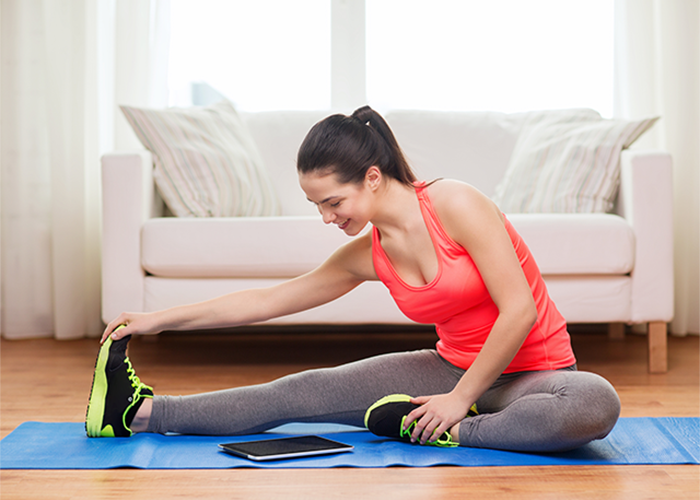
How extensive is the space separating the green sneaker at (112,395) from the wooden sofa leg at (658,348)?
1.54 m

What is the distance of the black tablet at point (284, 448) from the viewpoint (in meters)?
1.32

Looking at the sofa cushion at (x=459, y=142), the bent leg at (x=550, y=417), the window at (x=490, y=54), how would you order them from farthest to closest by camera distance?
the window at (x=490, y=54) → the sofa cushion at (x=459, y=142) → the bent leg at (x=550, y=417)

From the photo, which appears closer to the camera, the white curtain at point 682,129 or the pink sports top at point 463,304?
the pink sports top at point 463,304

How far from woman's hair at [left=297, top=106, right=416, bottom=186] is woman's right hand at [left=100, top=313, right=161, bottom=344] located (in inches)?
17.8

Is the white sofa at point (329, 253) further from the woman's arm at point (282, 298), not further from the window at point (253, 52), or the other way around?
the window at point (253, 52)

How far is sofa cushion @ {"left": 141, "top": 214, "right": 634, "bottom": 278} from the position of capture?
2.17 metres

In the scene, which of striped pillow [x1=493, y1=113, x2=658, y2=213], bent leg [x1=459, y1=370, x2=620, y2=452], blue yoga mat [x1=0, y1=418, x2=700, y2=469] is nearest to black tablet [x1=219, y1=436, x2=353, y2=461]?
blue yoga mat [x1=0, y1=418, x2=700, y2=469]

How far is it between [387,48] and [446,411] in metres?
2.39

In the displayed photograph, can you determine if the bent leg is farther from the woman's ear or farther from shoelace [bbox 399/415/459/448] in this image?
the woman's ear

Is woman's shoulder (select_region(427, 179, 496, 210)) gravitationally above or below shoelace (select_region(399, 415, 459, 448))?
above

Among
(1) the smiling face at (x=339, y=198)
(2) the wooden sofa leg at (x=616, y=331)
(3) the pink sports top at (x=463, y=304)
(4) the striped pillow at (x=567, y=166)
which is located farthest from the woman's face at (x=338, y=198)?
(2) the wooden sofa leg at (x=616, y=331)

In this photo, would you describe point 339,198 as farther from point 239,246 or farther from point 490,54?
point 490,54

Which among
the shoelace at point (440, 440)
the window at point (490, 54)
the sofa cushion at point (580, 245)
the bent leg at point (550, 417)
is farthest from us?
the window at point (490, 54)

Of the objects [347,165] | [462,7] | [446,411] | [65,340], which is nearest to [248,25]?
[462,7]
